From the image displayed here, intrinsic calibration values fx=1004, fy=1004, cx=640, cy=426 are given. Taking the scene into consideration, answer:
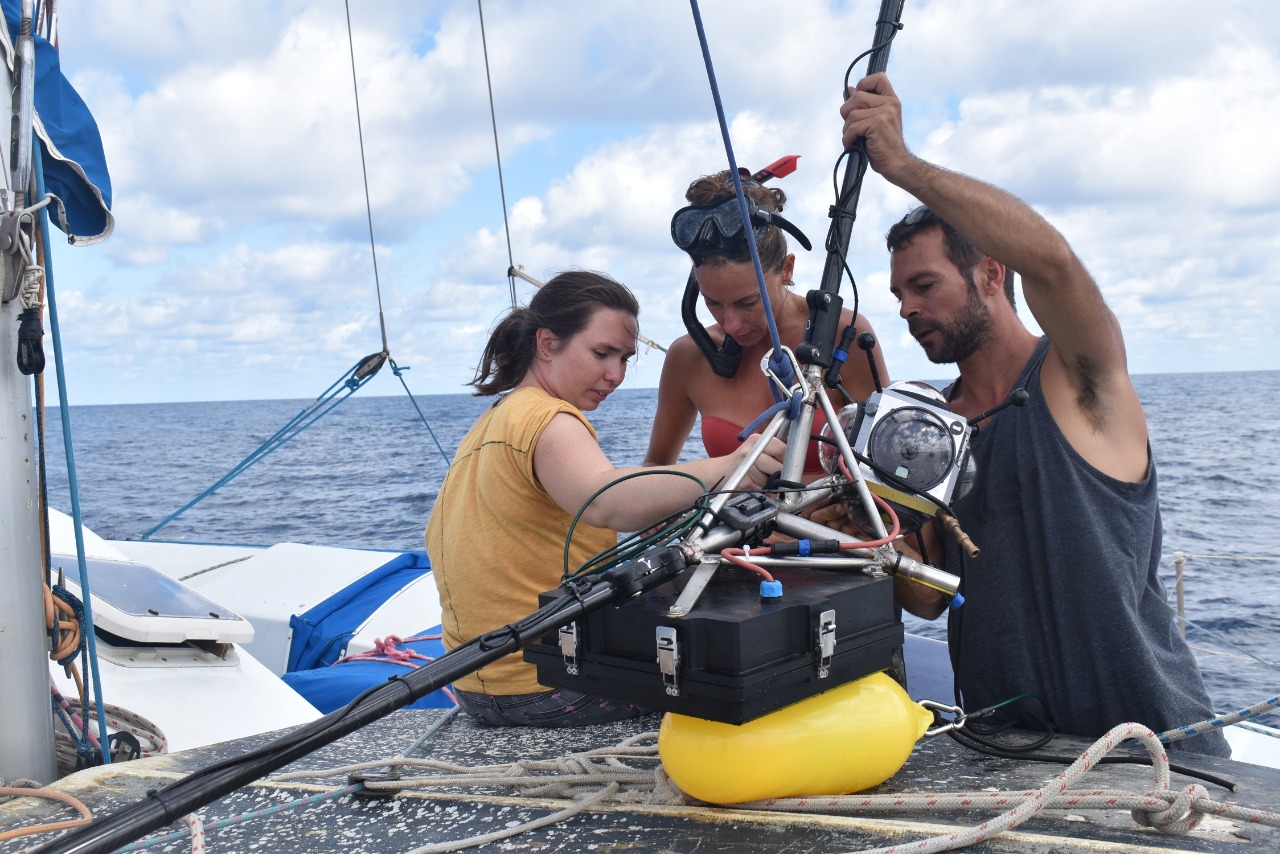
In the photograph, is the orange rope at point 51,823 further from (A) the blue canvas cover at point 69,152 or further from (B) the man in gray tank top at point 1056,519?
(B) the man in gray tank top at point 1056,519

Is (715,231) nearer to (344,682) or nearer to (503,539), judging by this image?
(503,539)

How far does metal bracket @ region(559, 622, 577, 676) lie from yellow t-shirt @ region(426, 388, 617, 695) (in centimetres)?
73

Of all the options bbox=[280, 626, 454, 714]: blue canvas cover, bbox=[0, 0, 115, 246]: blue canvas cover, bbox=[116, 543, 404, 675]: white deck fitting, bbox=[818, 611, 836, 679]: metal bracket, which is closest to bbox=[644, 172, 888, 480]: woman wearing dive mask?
bbox=[818, 611, 836, 679]: metal bracket

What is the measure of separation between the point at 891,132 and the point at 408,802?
174 centimetres

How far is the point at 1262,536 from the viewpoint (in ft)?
47.7

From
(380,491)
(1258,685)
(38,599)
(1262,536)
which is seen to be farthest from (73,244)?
(380,491)

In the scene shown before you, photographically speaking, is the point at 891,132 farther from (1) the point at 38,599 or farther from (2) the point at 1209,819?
(1) the point at 38,599

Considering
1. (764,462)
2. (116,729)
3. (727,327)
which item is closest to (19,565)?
(116,729)

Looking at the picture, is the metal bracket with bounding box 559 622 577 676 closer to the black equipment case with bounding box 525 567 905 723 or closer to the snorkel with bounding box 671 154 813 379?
the black equipment case with bounding box 525 567 905 723

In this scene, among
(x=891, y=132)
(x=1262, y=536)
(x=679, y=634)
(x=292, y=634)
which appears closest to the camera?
(x=679, y=634)

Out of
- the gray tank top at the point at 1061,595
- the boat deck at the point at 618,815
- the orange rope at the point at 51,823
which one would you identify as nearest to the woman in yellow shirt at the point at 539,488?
the boat deck at the point at 618,815

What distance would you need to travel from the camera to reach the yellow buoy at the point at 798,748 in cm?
168

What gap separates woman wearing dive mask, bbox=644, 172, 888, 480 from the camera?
3.02 meters

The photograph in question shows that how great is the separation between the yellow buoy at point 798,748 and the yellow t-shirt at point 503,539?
851mm
